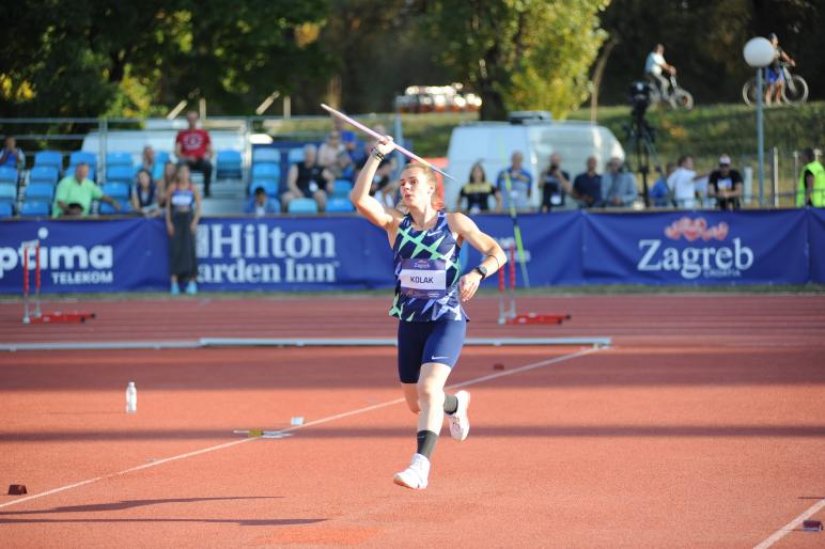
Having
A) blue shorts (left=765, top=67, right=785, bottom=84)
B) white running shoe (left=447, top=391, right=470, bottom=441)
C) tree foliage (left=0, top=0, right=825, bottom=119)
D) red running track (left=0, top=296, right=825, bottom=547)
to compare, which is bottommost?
red running track (left=0, top=296, right=825, bottom=547)

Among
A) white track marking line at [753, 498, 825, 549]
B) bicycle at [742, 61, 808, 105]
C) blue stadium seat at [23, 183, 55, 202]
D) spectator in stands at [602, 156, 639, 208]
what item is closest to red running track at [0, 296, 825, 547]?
white track marking line at [753, 498, 825, 549]

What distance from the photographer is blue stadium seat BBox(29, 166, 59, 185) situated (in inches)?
1122

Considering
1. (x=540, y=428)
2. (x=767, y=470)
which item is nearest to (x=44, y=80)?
(x=540, y=428)

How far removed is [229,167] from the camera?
98.3 ft

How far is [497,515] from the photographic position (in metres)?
8.07

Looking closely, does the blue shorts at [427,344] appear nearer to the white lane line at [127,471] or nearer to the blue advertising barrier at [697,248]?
the white lane line at [127,471]

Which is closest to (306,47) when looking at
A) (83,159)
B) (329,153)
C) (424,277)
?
(83,159)

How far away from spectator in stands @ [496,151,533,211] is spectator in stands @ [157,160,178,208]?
19.0 ft

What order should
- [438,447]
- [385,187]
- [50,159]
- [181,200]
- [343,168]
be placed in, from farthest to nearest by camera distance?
[50,159]
[343,168]
[385,187]
[181,200]
[438,447]

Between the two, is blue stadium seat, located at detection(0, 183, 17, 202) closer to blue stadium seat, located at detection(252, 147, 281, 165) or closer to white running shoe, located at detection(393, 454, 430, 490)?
blue stadium seat, located at detection(252, 147, 281, 165)

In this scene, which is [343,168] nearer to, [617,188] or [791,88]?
[617,188]

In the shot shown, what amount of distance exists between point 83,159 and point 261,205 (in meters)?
4.79

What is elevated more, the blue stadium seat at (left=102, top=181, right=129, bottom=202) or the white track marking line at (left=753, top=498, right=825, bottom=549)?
the blue stadium seat at (left=102, top=181, right=129, bottom=202)

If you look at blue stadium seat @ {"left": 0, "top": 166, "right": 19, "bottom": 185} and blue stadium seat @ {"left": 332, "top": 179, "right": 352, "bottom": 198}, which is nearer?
blue stadium seat @ {"left": 332, "top": 179, "right": 352, "bottom": 198}
